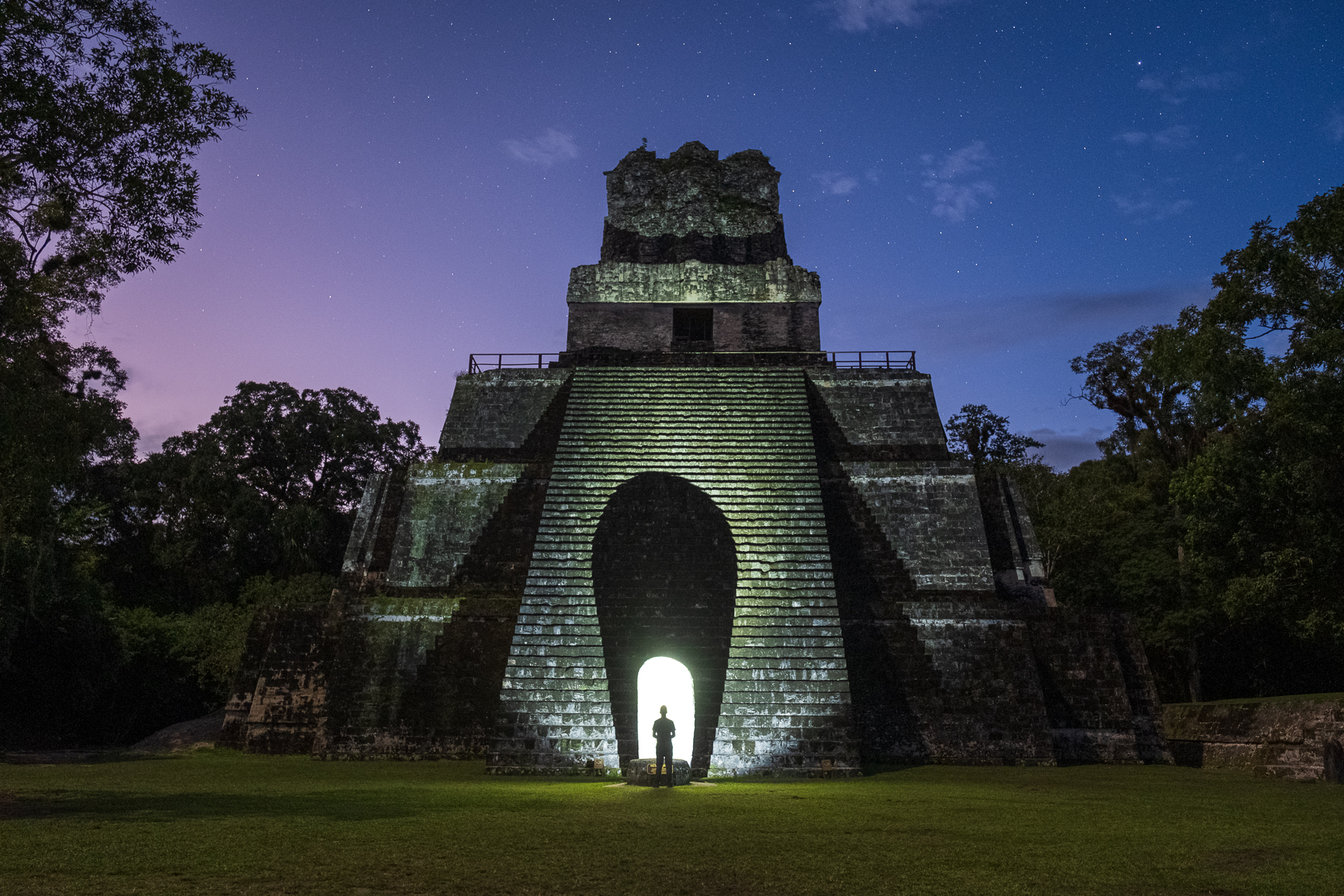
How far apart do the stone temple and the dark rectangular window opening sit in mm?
2147

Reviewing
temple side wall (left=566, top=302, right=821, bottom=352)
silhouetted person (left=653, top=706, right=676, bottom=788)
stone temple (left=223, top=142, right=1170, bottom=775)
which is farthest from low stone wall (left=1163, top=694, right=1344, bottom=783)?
temple side wall (left=566, top=302, right=821, bottom=352)

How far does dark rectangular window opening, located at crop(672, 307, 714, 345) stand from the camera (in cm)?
2039

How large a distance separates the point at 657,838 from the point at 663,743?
3646 millimetres

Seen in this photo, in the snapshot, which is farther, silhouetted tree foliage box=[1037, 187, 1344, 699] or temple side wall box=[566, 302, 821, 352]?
temple side wall box=[566, 302, 821, 352]

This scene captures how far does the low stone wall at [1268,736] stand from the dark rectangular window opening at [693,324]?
11.8 metres

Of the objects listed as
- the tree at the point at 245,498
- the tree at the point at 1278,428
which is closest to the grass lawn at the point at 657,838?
the tree at the point at 1278,428

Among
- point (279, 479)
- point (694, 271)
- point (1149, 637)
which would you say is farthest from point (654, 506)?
point (279, 479)

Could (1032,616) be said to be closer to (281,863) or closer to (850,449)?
(850,449)

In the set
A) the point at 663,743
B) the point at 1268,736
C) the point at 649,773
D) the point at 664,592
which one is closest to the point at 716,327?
the point at 664,592

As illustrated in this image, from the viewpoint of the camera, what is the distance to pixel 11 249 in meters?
7.64

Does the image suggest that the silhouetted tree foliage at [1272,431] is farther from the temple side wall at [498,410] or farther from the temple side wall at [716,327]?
the temple side wall at [498,410]

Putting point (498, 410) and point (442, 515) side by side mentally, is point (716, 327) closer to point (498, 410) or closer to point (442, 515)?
point (498, 410)

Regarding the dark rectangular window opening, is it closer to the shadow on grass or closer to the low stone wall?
the low stone wall

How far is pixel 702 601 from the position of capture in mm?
13258
